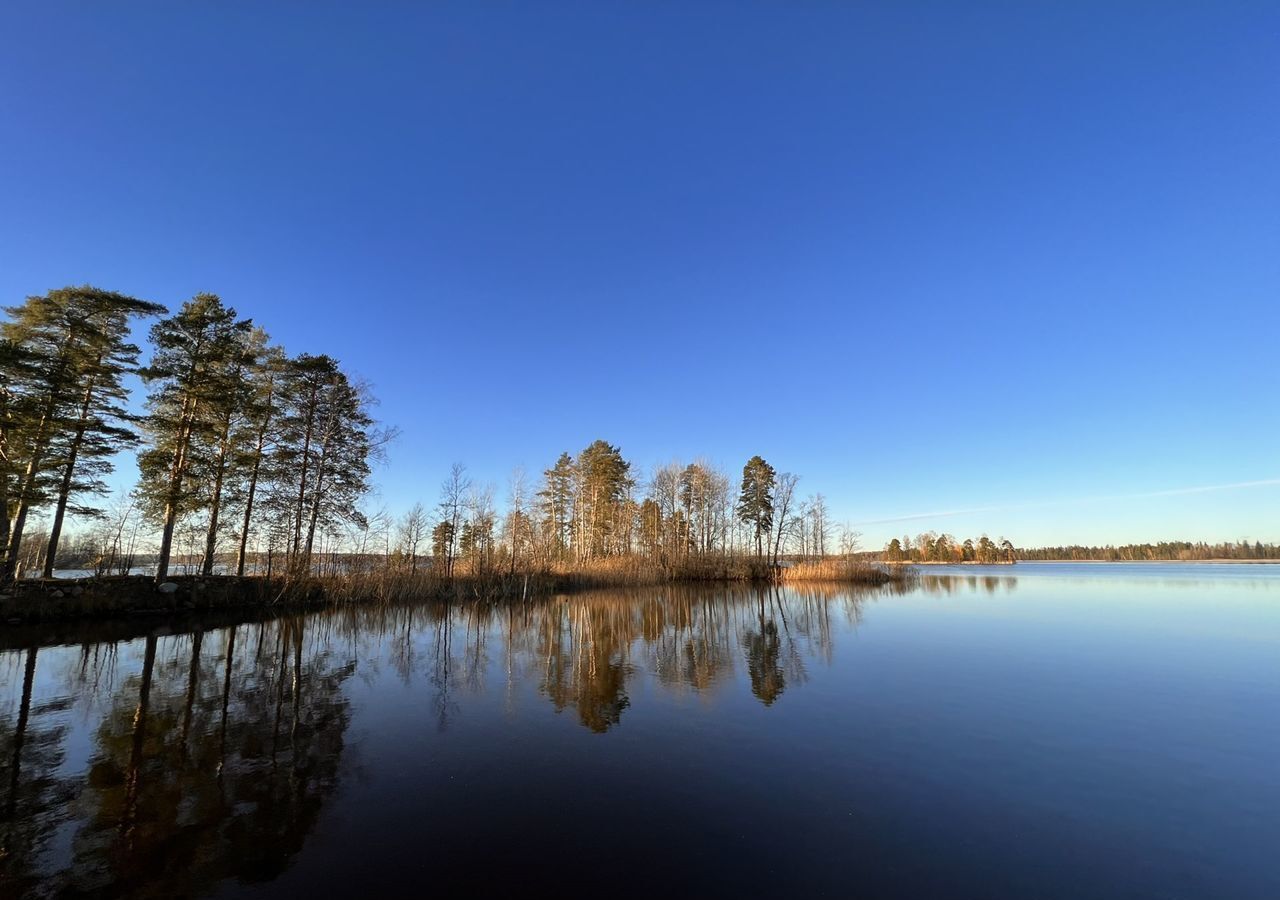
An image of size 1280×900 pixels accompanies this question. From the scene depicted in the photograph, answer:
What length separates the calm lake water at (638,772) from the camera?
151 inches

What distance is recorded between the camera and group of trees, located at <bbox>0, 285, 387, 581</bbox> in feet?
62.6

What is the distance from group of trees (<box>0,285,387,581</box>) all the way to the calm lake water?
33.6 feet

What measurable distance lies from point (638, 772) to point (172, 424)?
24.1 m

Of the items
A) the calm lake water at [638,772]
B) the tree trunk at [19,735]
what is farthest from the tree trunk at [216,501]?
the tree trunk at [19,735]

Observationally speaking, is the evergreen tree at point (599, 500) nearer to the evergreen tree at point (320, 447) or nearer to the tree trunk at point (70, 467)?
the evergreen tree at point (320, 447)

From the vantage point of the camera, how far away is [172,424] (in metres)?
20.6

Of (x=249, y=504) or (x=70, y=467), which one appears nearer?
(x=70, y=467)

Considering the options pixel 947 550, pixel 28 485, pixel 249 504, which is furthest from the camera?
pixel 947 550

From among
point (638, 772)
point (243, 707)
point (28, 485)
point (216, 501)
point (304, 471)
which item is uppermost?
point (304, 471)

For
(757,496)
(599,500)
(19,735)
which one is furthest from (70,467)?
(757,496)

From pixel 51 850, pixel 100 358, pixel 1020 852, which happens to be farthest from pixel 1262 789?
pixel 100 358

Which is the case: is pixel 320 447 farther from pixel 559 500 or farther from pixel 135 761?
pixel 559 500

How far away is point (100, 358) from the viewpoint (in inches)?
821

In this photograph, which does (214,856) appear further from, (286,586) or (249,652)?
(286,586)
